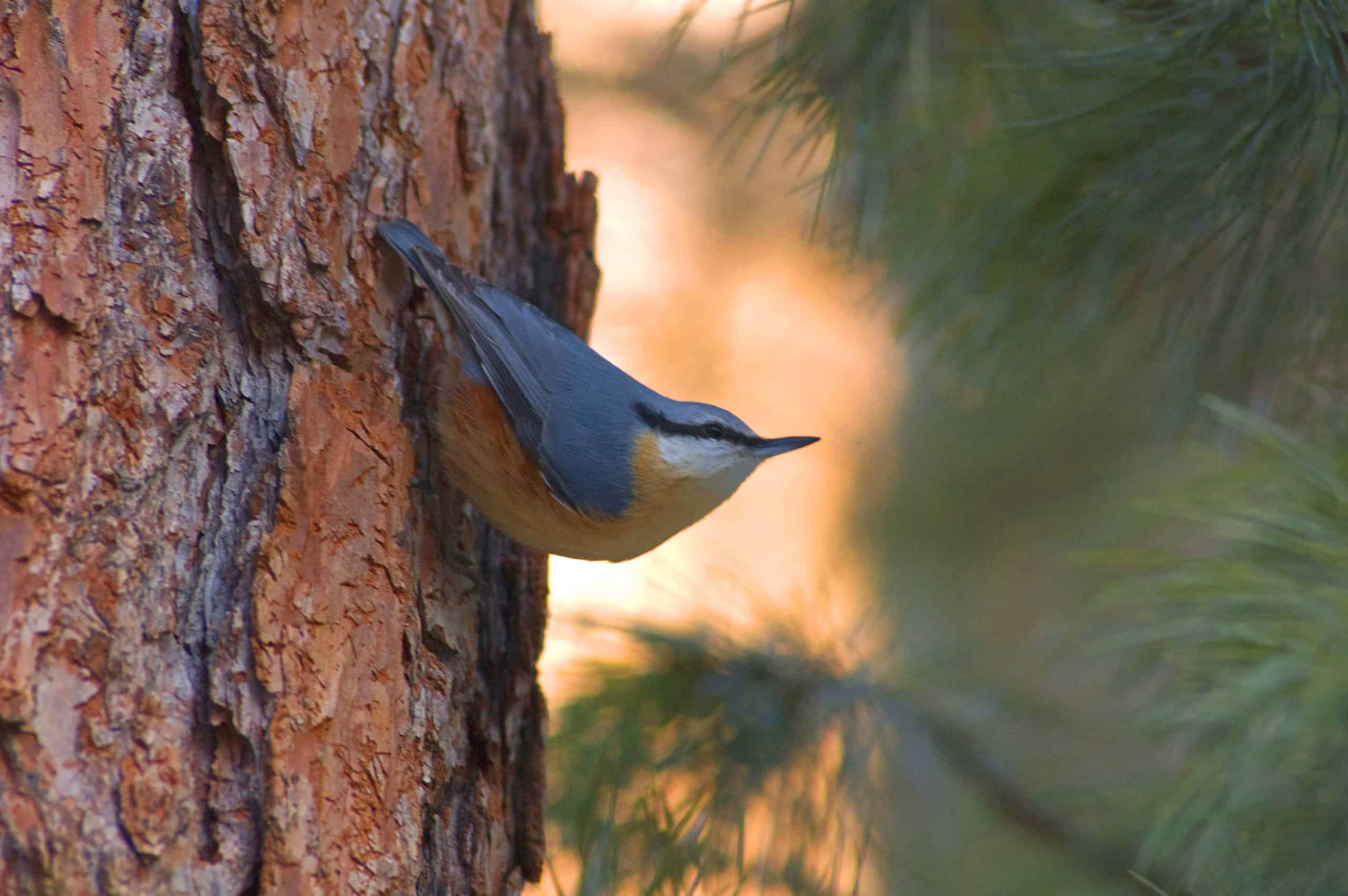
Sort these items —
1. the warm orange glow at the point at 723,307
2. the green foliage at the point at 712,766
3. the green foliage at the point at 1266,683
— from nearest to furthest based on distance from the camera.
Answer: the green foliage at the point at 1266,683
the green foliage at the point at 712,766
the warm orange glow at the point at 723,307

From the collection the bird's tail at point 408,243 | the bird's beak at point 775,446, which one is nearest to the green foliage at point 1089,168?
the bird's beak at point 775,446

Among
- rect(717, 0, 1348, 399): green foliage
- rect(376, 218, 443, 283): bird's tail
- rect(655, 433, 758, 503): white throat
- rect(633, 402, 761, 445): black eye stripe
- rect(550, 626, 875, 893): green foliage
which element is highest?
rect(717, 0, 1348, 399): green foliage

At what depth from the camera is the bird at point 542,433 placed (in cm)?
178

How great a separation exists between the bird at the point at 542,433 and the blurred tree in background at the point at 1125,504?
374 mm

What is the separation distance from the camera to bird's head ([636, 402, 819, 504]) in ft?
6.55

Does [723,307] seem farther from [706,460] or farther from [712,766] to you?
Result: [712,766]

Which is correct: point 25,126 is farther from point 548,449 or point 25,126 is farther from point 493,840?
point 493,840

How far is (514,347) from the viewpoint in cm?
183

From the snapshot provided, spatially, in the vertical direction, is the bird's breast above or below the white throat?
below

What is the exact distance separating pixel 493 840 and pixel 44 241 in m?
1.05

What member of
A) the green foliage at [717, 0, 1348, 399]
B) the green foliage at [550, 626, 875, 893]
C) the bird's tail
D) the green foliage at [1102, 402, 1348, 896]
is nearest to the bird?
the bird's tail

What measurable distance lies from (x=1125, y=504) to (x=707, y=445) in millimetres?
1350

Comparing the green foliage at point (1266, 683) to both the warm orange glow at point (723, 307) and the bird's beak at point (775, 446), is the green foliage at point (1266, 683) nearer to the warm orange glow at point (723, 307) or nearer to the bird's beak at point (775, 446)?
the bird's beak at point (775, 446)

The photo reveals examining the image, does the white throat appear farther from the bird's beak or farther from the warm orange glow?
the warm orange glow
